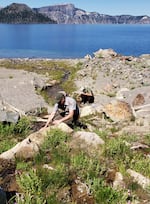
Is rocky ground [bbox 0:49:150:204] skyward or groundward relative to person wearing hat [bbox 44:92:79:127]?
groundward

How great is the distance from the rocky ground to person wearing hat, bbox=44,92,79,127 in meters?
0.88

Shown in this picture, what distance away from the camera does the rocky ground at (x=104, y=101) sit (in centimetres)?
1065

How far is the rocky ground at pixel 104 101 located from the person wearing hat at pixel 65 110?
0.88 metres

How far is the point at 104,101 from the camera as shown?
31.5m

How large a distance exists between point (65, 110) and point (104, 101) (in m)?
17.2

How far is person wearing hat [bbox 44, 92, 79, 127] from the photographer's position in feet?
46.0

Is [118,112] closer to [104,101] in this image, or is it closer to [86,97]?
[104,101]

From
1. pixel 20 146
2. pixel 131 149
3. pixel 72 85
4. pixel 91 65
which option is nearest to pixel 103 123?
pixel 131 149

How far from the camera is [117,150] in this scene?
9.93 meters

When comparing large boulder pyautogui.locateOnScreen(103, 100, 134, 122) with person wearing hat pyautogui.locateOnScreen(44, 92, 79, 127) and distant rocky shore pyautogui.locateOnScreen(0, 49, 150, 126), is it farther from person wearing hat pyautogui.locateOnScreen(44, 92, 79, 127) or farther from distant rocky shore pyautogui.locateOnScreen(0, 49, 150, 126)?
person wearing hat pyautogui.locateOnScreen(44, 92, 79, 127)

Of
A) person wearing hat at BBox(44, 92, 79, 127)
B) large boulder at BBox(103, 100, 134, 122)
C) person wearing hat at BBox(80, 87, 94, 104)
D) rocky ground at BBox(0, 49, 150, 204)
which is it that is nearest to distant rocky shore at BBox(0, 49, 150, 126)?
rocky ground at BBox(0, 49, 150, 204)

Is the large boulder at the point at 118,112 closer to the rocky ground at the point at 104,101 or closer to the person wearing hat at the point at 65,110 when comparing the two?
the rocky ground at the point at 104,101

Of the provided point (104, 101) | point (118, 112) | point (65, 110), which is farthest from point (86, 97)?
point (65, 110)

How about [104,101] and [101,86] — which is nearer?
[104,101]
